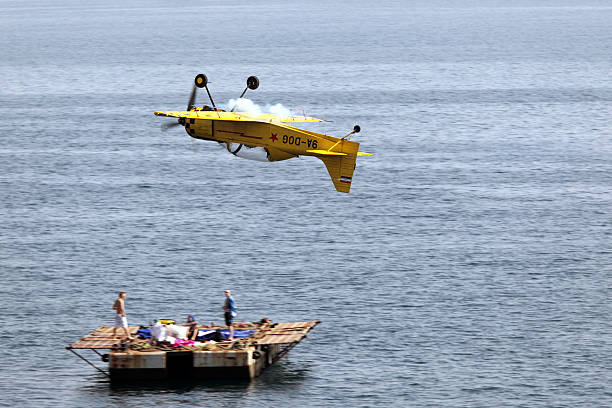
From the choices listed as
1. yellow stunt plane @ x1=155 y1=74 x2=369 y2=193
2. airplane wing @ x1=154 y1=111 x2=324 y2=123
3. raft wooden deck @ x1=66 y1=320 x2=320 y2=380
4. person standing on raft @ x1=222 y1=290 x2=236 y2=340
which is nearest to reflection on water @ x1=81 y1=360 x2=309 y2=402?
raft wooden deck @ x1=66 y1=320 x2=320 y2=380

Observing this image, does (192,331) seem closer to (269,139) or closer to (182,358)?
(182,358)

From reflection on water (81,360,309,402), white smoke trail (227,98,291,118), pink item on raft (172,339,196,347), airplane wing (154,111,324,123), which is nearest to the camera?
white smoke trail (227,98,291,118)

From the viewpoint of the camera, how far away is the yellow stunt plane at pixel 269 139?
179 ft

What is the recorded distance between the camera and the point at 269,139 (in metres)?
55.0

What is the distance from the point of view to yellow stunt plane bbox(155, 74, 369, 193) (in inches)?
2144

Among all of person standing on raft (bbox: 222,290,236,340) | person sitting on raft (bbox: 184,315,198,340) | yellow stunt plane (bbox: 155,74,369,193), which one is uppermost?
yellow stunt plane (bbox: 155,74,369,193)

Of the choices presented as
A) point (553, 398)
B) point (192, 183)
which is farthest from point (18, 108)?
point (553, 398)

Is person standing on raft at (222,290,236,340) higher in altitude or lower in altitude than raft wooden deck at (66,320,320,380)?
higher

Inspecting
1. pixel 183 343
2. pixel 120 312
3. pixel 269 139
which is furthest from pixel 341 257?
pixel 269 139

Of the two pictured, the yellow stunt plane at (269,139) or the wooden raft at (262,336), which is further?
the wooden raft at (262,336)

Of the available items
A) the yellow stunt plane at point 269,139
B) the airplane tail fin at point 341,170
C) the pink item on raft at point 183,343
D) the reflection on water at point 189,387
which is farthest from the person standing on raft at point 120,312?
the airplane tail fin at point 341,170

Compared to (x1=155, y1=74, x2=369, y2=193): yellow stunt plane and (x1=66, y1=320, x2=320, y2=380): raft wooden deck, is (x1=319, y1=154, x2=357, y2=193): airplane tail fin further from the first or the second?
(x1=66, y1=320, x2=320, y2=380): raft wooden deck

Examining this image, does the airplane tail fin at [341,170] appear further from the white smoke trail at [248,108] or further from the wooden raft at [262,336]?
the wooden raft at [262,336]

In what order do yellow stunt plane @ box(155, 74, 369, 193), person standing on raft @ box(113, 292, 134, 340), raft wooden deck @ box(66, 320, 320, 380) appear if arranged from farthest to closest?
raft wooden deck @ box(66, 320, 320, 380) → person standing on raft @ box(113, 292, 134, 340) → yellow stunt plane @ box(155, 74, 369, 193)
